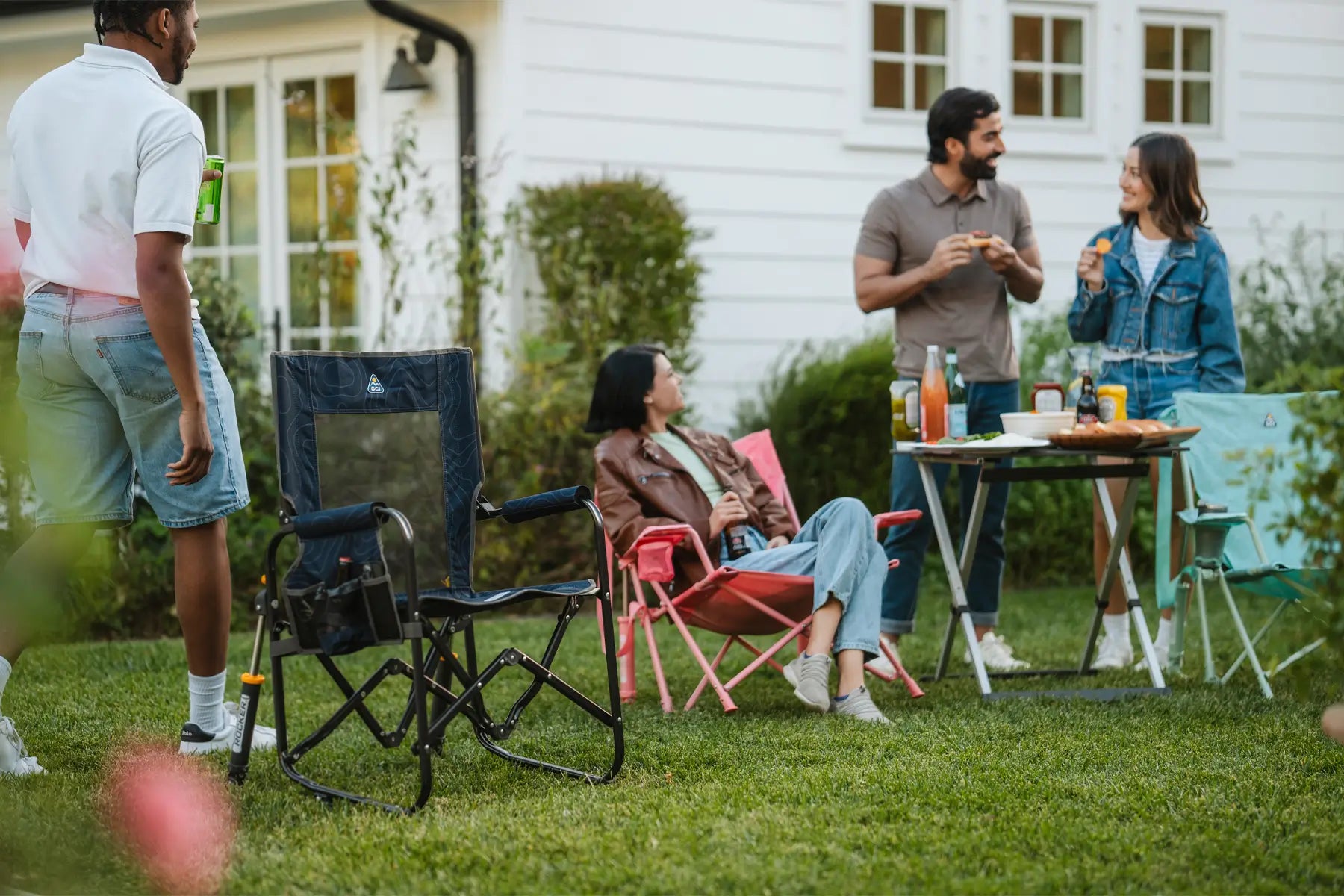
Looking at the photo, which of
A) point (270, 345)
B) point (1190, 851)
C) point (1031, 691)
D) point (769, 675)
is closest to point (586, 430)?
point (769, 675)

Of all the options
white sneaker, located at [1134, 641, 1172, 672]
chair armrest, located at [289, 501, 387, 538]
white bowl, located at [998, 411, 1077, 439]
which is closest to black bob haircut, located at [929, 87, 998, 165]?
white bowl, located at [998, 411, 1077, 439]

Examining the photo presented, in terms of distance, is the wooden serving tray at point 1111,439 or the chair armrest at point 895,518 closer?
the wooden serving tray at point 1111,439

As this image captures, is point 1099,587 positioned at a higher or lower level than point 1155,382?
lower

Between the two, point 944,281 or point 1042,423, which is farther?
point 944,281

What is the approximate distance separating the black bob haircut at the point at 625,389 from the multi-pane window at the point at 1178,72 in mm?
5220

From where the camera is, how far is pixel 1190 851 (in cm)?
283

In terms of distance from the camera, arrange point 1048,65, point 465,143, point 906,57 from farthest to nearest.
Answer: point 1048,65, point 906,57, point 465,143

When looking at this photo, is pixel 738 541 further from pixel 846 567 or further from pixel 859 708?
pixel 859 708

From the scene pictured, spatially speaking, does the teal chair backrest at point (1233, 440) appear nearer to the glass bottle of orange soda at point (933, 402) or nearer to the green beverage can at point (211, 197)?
the glass bottle of orange soda at point (933, 402)

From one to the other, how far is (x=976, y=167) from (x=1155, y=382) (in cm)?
92

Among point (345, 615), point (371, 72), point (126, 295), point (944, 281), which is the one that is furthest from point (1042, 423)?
point (371, 72)

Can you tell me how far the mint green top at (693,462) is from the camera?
465cm

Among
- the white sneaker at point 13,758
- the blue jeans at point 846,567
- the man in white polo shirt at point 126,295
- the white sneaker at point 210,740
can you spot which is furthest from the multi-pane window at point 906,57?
the white sneaker at point 13,758

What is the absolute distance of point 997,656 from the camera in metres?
5.10
